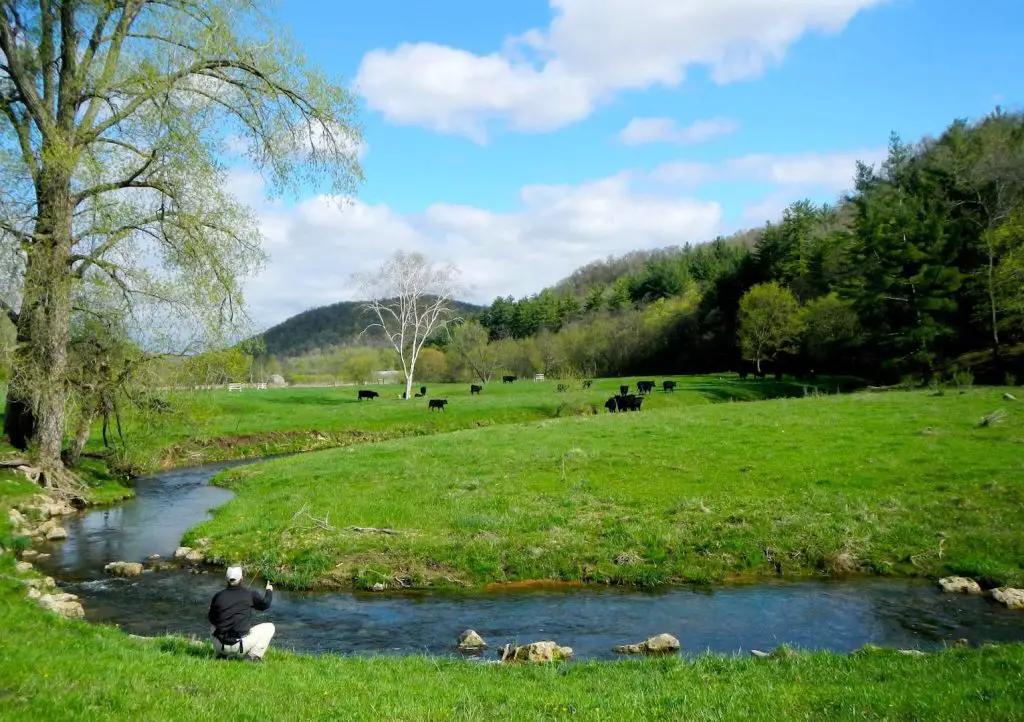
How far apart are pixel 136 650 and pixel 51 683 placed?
2265mm

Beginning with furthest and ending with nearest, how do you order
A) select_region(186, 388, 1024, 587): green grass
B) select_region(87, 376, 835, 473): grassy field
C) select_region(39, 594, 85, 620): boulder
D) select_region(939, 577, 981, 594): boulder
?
select_region(87, 376, 835, 473): grassy field, select_region(186, 388, 1024, 587): green grass, select_region(939, 577, 981, 594): boulder, select_region(39, 594, 85, 620): boulder

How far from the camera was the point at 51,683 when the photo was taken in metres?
7.76

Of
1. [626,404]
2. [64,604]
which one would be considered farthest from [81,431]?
[626,404]

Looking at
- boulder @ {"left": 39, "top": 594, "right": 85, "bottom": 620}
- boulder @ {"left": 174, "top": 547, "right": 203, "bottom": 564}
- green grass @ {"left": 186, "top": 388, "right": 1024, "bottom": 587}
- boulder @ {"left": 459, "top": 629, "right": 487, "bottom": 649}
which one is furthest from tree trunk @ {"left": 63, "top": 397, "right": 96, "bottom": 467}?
boulder @ {"left": 459, "top": 629, "right": 487, "bottom": 649}

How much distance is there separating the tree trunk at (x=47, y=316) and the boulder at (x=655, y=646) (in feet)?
71.1

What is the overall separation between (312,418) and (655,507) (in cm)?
3529

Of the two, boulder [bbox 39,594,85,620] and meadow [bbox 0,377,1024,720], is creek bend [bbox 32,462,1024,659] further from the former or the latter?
meadow [bbox 0,377,1024,720]

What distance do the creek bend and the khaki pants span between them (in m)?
2.37

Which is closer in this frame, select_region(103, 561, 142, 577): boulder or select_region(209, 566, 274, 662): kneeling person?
select_region(209, 566, 274, 662): kneeling person

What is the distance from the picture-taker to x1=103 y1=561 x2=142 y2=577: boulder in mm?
17375

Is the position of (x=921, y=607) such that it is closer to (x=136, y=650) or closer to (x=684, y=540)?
(x=684, y=540)

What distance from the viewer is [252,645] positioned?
10141mm

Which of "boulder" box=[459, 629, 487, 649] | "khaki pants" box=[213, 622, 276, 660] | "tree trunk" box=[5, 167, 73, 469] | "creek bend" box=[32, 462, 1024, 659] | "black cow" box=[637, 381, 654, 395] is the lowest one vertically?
"creek bend" box=[32, 462, 1024, 659]

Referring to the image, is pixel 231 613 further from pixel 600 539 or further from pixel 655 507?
pixel 655 507
